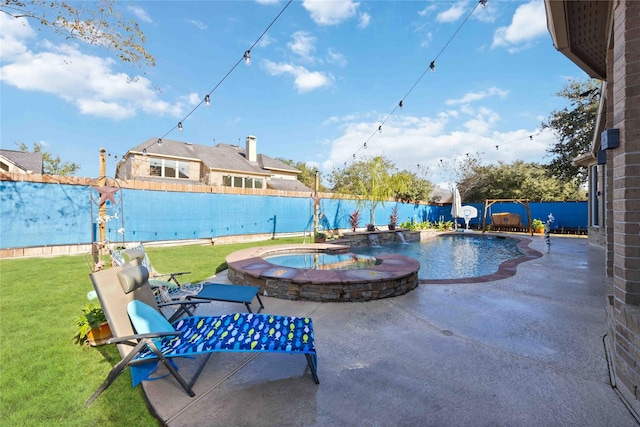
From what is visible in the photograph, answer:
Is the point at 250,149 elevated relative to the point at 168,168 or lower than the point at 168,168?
elevated

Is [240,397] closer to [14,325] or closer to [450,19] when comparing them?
[14,325]

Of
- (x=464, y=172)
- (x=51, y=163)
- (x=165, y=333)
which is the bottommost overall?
(x=165, y=333)

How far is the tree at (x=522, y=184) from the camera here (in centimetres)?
2112

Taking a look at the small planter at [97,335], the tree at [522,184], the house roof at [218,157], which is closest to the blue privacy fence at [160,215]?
the small planter at [97,335]

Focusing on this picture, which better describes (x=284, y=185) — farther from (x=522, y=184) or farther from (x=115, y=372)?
(x=115, y=372)

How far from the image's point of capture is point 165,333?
7.41 feet

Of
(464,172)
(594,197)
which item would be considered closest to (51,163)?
(464,172)

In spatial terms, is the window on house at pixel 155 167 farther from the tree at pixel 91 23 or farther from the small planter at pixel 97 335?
the small planter at pixel 97 335

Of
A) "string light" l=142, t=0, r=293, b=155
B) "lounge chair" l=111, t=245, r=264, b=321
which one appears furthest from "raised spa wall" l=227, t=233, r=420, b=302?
"string light" l=142, t=0, r=293, b=155

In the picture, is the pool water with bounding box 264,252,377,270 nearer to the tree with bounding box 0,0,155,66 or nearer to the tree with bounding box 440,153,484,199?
the tree with bounding box 0,0,155,66

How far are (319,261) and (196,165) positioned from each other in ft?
56.4

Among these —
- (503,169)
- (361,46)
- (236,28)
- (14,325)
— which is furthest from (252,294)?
(503,169)

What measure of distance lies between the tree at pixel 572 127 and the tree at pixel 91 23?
22.9 m

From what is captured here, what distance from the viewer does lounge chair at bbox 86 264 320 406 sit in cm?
220
